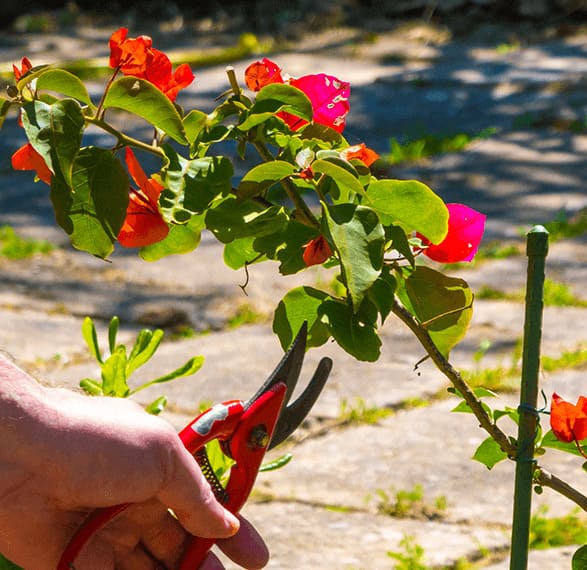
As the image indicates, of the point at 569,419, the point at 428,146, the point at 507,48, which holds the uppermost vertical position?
the point at 569,419

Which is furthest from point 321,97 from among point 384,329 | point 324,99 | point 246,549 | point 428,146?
point 428,146

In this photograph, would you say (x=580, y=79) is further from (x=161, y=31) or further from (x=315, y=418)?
(x=315, y=418)

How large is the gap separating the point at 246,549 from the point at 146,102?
570mm

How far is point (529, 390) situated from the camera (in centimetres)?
137

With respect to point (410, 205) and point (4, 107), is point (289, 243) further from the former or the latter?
point (4, 107)

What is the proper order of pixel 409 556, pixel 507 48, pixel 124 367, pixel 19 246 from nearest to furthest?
1. pixel 124 367
2. pixel 409 556
3. pixel 19 246
4. pixel 507 48

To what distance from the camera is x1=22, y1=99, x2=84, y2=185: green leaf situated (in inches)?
46.3

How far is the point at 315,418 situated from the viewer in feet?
9.33

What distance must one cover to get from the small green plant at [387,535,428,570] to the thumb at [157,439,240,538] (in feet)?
2.35

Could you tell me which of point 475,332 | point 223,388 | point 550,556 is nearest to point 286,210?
point 550,556

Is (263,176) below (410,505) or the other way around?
the other way around

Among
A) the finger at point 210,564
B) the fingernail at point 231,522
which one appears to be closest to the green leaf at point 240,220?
the fingernail at point 231,522

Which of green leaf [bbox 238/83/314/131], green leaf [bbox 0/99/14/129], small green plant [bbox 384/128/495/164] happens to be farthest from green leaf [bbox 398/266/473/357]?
small green plant [bbox 384/128/495/164]

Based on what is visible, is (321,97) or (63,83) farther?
(321,97)
